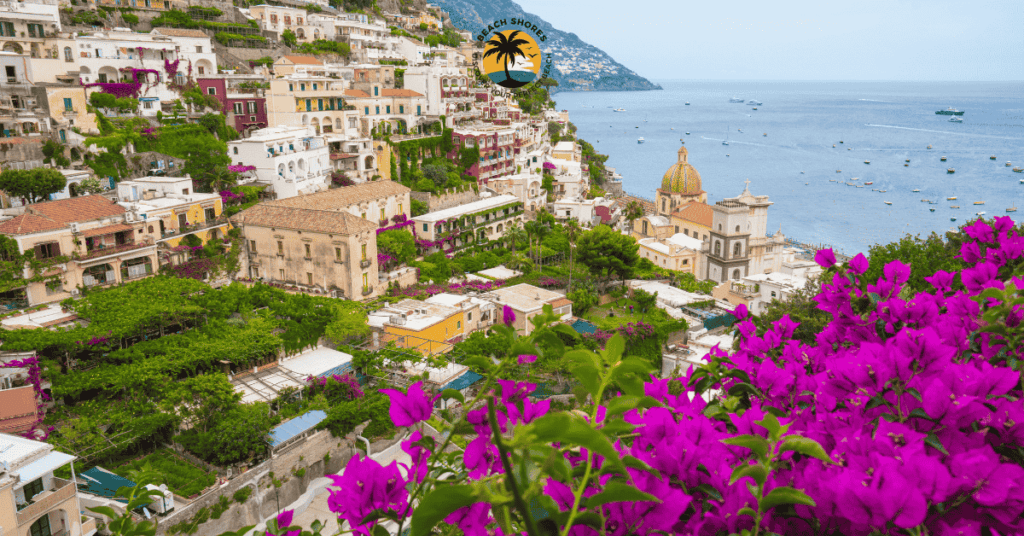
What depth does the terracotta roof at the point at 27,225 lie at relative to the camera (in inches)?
806

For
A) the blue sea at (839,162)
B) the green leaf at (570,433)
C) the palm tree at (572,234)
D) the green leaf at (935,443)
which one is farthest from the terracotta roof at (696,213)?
the green leaf at (570,433)

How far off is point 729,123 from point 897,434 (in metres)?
167

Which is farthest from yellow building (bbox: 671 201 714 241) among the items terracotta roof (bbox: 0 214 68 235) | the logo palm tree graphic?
terracotta roof (bbox: 0 214 68 235)

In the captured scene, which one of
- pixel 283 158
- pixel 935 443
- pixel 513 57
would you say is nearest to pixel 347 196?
pixel 283 158

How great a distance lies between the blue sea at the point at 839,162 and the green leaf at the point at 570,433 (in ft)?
189

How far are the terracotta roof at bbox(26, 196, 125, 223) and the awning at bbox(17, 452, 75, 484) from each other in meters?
12.5

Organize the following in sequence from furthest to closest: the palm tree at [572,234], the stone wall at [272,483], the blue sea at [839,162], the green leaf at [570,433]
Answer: the blue sea at [839,162]
the palm tree at [572,234]
the stone wall at [272,483]
the green leaf at [570,433]

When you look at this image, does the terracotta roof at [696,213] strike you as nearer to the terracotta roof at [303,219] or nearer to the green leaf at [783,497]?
the terracotta roof at [303,219]

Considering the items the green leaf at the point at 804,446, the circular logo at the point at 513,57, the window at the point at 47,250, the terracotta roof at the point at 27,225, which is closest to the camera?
the green leaf at the point at 804,446

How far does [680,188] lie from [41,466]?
4273 centimetres

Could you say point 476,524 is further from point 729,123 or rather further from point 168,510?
point 729,123

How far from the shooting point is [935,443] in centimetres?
234

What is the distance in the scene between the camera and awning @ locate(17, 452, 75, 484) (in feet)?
37.2

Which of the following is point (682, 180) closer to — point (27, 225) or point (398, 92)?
point (398, 92)
